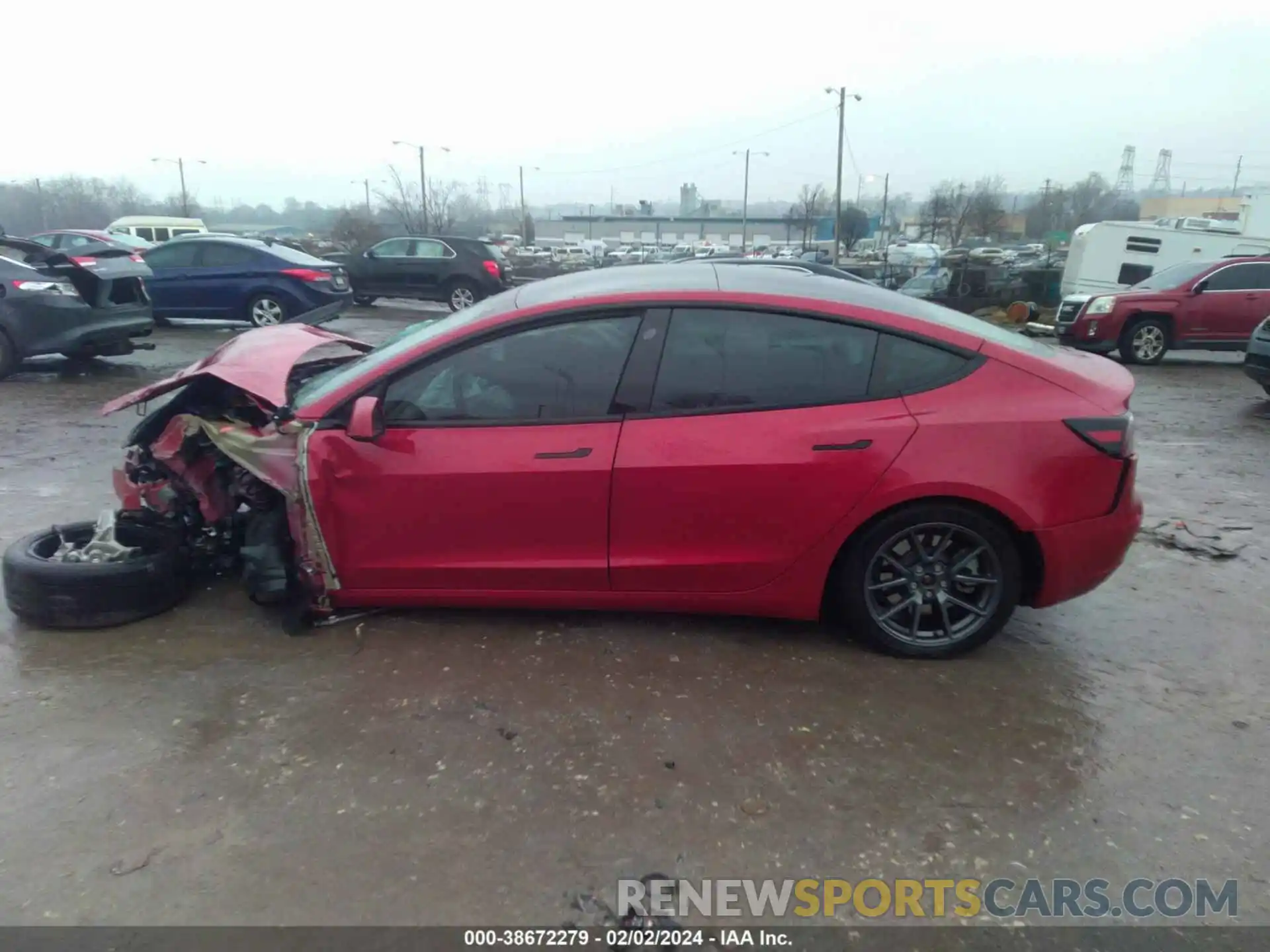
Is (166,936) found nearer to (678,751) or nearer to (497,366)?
(678,751)

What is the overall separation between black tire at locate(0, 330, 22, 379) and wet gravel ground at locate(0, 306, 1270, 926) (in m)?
6.86

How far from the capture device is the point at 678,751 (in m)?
3.02

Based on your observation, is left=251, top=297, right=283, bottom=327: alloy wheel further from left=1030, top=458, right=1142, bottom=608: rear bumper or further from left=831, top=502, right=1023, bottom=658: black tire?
left=1030, top=458, right=1142, bottom=608: rear bumper

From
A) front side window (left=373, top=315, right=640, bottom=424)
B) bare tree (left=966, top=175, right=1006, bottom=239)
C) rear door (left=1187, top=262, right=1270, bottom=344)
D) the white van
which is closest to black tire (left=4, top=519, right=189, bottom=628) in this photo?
front side window (left=373, top=315, right=640, bottom=424)

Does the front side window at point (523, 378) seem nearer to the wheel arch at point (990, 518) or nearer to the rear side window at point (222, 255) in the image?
the wheel arch at point (990, 518)

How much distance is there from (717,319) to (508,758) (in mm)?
1884

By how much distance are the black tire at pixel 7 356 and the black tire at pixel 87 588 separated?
6.65 metres

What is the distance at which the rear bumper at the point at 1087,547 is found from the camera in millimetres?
3461

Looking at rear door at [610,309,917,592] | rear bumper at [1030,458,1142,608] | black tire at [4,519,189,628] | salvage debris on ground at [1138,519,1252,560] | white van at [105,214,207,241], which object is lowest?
salvage debris on ground at [1138,519,1252,560]

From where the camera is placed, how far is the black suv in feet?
58.3

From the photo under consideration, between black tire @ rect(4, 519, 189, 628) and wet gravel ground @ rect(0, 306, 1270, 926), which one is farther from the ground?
black tire @ rect(4, 519, 189, 628)

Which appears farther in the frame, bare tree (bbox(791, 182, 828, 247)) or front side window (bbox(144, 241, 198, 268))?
bare tree (bbox(791, 182, 828, 247))

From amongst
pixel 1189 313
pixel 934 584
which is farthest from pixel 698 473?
pixel 1189 313

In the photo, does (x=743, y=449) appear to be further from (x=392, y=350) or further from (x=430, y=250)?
(x=430, y=250)
